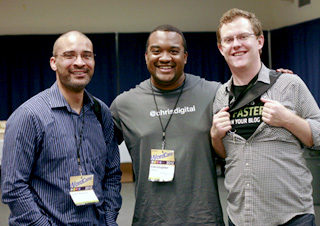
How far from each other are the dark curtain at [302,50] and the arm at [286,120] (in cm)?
567

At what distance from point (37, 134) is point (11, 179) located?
0.73 feet

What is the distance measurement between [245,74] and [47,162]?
102cm

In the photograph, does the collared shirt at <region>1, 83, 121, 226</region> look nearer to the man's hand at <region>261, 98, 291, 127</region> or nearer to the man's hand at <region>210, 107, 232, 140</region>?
the man's hand at <region>210, 107, 232, 140</region>

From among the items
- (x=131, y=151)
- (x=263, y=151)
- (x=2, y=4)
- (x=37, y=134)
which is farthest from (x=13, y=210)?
(x=2, y=4)

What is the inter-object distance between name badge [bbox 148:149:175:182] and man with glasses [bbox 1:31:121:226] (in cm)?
25

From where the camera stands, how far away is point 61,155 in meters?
1.70

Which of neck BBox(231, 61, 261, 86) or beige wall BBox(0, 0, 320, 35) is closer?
neck BBox(231, 61, 261, 86)

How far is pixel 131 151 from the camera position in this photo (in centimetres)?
205

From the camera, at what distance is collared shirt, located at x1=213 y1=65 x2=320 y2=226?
5.45 feet

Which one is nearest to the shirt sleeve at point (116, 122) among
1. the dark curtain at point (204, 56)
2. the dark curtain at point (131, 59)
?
the dark curtain at point (131, 59)

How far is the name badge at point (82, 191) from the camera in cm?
171

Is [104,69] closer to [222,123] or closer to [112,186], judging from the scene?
[112,186]

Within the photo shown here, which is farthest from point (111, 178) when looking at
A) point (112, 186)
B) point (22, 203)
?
point (22, 203)

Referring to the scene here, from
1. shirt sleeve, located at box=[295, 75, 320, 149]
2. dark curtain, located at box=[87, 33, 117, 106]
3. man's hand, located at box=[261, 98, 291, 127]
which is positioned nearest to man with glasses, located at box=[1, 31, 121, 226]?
man's hand, located at box=[261, 98, 291, 127]
